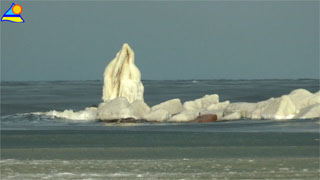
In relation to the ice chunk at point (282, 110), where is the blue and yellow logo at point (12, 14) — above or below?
above

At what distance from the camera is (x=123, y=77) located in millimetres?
45344

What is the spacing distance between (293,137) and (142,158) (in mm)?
9226

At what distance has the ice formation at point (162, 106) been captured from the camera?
41406 mm

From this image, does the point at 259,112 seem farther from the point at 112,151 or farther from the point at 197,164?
the point at 197,164

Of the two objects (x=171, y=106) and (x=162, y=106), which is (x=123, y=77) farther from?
(x=171, y=106)

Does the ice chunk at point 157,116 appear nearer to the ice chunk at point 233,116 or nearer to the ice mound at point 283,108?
the ice chunk at point 233,116

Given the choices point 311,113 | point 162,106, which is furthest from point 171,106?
point 311,113

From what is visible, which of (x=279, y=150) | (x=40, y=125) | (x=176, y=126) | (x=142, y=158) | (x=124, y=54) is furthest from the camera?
(x=124, y=54)

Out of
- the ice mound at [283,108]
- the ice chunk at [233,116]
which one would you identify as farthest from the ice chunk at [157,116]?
the ice mound at [283,108]

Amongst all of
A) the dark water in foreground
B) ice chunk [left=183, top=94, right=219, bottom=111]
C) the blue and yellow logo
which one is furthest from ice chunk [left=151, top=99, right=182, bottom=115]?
the blue and yellow logo

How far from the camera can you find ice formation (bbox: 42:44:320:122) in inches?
1630

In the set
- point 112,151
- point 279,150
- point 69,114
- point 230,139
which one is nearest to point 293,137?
point 230,139

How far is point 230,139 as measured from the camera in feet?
99.3

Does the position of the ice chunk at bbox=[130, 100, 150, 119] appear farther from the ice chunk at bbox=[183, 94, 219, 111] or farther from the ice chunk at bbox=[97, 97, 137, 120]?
the ice chunk at bbox=[183, 94, 219, 111]
